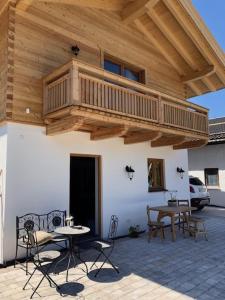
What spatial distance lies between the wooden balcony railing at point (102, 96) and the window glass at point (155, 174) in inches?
77.4

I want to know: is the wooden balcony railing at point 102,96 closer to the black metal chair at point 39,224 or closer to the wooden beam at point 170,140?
the wooden beam at point 170,140

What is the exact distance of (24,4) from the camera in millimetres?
6539

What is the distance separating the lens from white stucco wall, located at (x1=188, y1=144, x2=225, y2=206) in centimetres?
1549

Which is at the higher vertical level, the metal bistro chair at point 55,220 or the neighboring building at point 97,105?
the neighboring building at point 97,105

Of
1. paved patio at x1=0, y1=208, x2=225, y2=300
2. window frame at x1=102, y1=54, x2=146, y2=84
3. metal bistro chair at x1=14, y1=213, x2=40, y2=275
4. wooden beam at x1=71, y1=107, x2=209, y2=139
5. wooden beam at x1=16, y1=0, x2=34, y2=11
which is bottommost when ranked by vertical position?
paved patio at x1=0, y1=208, x2=225, y2=300

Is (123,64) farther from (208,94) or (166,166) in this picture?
(208,94)

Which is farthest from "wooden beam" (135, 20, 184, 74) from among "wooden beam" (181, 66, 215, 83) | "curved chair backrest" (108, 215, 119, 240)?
"curved chair backrest" (108, 215, 119, 240)

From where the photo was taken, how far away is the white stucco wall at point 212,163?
15.5m

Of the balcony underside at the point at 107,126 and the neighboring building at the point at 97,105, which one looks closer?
the balcony underside at the point at 107,126

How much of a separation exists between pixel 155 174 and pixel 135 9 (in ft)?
18.5

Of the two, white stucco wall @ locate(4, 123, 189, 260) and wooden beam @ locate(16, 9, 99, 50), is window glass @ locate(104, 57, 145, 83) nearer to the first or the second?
wooden beam @ locate(16, 9, 99, 50)

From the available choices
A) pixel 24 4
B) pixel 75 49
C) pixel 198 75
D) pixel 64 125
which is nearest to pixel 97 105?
pixel 64 125

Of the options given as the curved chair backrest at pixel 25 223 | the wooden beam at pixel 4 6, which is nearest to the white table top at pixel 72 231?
the curved chair backrest at pixel 25 223

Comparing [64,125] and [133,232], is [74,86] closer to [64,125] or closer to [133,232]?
[64,125]
